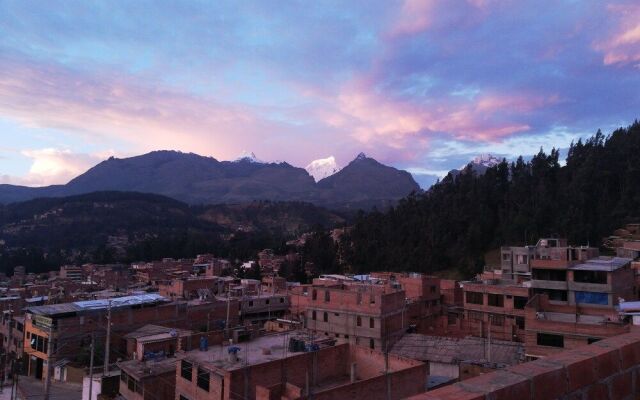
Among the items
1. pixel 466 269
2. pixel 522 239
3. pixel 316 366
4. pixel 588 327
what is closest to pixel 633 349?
pixel 316 366

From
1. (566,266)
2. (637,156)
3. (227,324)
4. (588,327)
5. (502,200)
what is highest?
(637,156)

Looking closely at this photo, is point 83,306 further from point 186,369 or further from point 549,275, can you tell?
point 549,275

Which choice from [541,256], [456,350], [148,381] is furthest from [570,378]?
[541,256]

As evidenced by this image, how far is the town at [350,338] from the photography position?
43.6ft

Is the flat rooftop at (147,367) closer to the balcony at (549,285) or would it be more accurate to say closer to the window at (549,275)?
the balcony at (549,285)

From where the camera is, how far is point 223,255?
86.6 m

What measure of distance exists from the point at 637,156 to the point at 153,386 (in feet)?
193

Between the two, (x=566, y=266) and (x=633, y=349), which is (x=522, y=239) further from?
(x=633, y=349)

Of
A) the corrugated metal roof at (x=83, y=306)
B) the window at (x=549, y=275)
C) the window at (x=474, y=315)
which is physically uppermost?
the window at (x=549, y=275)

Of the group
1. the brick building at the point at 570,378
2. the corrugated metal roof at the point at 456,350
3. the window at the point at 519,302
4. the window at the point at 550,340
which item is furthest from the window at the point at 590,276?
the brick building at the point at 570,378

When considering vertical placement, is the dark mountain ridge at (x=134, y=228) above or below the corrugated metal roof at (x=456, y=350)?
above

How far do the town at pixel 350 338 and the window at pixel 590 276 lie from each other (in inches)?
2.2

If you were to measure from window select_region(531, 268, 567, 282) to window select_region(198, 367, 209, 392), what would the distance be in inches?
787

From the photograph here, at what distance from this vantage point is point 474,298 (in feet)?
107
